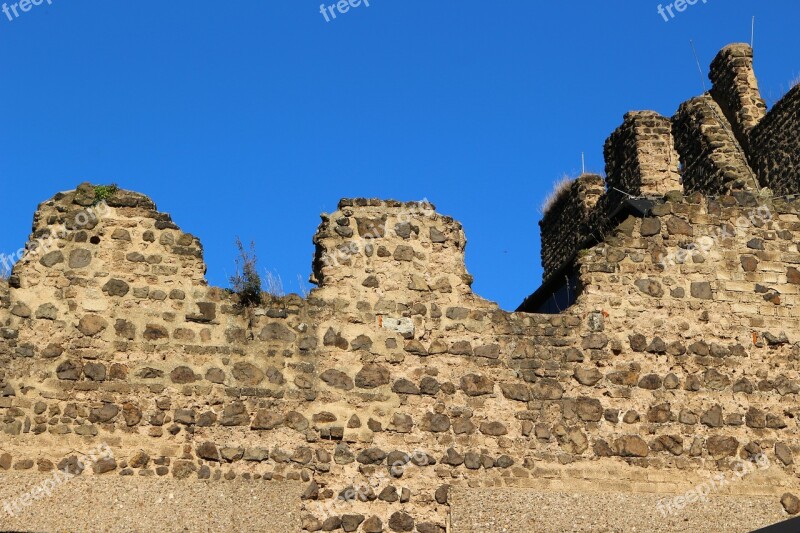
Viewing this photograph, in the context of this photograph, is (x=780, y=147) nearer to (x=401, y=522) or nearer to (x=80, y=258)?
(x=401, y=522)

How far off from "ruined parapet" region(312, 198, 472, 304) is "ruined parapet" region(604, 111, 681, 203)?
15.7ft

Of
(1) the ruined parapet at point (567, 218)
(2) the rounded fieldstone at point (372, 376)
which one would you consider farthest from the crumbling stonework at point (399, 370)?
(1) the ruined parapet at point (567, 218)

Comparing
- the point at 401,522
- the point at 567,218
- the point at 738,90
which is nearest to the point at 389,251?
the point at 401,522

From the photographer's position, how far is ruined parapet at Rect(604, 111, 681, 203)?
13891 millimetres

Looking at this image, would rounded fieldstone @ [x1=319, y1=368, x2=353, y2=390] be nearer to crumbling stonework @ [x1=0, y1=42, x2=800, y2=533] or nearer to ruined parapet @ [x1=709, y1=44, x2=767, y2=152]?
crumbling stonework @ [x1=0, y1=42, x2=800, y2=533]

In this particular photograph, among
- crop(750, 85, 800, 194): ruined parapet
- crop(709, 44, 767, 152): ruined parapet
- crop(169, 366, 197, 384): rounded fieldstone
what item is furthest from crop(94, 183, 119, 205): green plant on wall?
crop(709, 44, 767, 152): ruined parapet

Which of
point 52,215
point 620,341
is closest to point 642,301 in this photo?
point 620,341

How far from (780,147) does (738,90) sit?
4.76ft

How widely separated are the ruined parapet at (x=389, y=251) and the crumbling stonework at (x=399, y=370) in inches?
0.8

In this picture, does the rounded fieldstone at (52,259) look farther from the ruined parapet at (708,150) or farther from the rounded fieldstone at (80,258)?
the ruined parapet at (708,150)

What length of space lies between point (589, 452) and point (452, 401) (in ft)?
4.13

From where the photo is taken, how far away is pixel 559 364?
9258 millimetres

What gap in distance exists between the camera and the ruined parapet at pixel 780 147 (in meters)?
12.6

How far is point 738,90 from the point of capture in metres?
14.1
